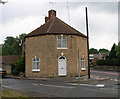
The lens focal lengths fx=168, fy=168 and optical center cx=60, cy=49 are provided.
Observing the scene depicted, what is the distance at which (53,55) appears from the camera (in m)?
21.1

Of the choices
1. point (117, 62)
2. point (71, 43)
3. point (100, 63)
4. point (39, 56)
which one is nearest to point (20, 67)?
point (39, 56)

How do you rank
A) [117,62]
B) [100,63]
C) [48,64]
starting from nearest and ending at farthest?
[48,64]
[117,62]
[100,63]

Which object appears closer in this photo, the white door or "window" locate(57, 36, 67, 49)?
the white door

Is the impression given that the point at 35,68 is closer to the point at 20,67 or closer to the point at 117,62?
the point at 20,67

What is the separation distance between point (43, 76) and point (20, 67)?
4973mm

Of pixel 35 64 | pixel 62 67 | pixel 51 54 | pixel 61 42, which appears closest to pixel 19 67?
pixel 35 64

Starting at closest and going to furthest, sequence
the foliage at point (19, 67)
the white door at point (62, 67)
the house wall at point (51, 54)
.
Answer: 1. the house wall at point (51, 54)
2. the white door at point (62, 67)
3. the foliage at point (19, 67)

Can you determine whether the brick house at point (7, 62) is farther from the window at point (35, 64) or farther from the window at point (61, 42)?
the window at point (61, 42)

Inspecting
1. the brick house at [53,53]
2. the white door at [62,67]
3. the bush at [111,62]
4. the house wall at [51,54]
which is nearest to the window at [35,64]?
the brick house at [53,53]

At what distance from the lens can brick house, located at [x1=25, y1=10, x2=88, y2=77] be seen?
21125 millimetres

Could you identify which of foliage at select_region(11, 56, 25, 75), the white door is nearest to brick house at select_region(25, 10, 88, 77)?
the white door

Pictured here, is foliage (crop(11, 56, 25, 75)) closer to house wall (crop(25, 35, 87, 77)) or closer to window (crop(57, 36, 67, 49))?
house wall (crop(25, 35, 87, 77))

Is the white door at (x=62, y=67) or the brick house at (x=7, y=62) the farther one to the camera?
the brick house at (x=7, y=62)

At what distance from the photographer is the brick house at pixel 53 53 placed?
69.3 feet
